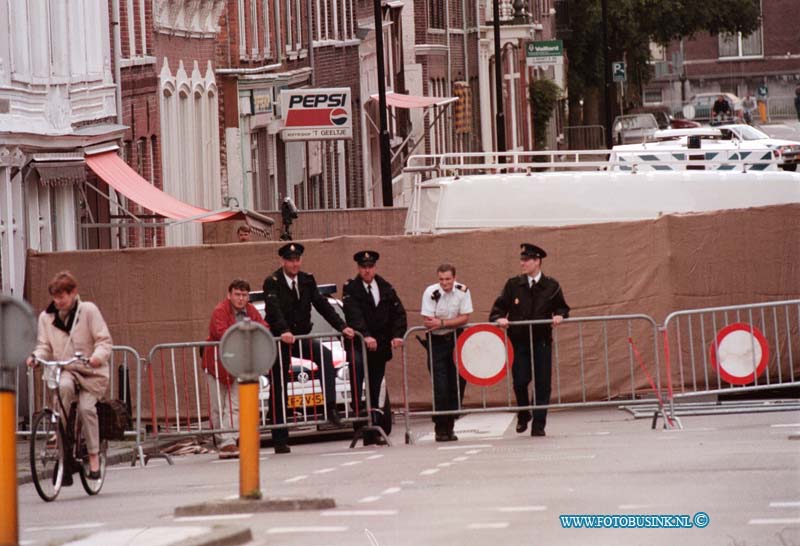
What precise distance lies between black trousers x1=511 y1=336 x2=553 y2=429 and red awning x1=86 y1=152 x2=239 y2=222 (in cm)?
914

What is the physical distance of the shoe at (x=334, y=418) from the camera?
20.6 m

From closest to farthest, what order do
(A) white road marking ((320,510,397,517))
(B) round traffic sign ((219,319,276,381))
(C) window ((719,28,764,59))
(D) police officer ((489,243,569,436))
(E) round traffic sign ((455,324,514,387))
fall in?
(B) round traffic sign ((219,319,276,381))
(A) white road marking ((320,510,397,517))
(D) police officer ((489,243,569,436))
(E) round traffic sign ((455,324,514,387))
(C) window ((719,28,764,59))

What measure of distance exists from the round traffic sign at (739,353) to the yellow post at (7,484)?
11729mm

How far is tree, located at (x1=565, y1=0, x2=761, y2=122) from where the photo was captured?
8838 centimetres

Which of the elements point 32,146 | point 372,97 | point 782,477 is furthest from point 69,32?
point 372,97

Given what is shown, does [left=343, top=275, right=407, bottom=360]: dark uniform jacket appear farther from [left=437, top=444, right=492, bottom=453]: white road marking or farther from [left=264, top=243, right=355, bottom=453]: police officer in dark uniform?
[left=437, top=444, right=492, bottom=453]: white road marking

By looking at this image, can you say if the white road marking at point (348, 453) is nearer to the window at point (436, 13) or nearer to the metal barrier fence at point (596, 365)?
the metal barrier fence at point (596, 365)

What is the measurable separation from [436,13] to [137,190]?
38493mm

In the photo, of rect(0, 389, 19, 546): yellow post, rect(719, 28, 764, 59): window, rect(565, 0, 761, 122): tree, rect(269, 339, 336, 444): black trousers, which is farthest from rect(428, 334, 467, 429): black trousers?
rect(719, 28, 764, 59): window

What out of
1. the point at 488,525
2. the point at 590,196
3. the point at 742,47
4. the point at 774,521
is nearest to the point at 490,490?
the point at 488,525

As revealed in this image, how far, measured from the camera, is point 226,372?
19859mm

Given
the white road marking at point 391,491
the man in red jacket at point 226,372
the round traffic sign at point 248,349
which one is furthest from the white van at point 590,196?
the round traffic sign at point 248,349

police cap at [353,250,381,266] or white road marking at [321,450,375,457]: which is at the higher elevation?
police cap at [353,250,381,266]

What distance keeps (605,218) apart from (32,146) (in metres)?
6.66
